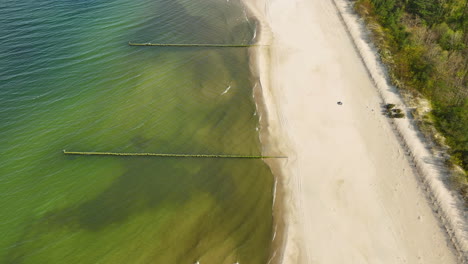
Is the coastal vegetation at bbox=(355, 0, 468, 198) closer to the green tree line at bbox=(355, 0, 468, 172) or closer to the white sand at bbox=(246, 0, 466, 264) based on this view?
the green tree line at bbox=(355, 0, 468, 172)

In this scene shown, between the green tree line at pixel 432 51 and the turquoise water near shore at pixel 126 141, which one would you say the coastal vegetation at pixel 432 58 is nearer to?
the green tree line at pixel 432 51

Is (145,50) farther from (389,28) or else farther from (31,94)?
(389,28)

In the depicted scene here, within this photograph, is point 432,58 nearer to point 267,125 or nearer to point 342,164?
point 342,164

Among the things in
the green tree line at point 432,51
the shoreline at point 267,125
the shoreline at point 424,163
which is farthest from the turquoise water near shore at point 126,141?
the green tree line at point 432,51

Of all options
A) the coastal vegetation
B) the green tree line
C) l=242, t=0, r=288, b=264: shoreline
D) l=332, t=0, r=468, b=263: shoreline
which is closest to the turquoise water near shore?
l=242, t=0, r=288, b=264: shoreline

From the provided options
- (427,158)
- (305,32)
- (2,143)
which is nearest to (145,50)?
(2,143)

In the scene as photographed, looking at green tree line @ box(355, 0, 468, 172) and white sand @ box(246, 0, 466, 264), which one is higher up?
green tree line @ box(355, 0, 468, 172)
